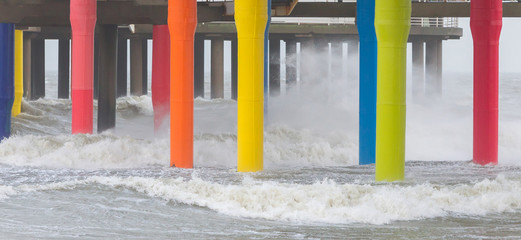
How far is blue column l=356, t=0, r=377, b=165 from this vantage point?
734 inches

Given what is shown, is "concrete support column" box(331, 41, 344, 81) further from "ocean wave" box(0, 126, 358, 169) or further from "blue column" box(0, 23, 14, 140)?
"blue column" box(0, 23, 14, 140)

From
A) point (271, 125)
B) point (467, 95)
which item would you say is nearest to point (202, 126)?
point (271, 125)

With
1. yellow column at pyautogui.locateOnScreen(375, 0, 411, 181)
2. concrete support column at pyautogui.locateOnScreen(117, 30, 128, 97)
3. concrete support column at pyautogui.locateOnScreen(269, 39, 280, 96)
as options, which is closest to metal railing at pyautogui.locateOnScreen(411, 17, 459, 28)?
concrete support column at pyautogui.locateOnScreen(269, 39, 280, 96)

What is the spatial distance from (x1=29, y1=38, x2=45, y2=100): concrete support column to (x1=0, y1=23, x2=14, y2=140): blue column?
2030 cm

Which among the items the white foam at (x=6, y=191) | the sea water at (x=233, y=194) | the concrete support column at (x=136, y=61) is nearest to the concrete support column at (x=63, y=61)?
the concrete support column at (x=136, y=61)

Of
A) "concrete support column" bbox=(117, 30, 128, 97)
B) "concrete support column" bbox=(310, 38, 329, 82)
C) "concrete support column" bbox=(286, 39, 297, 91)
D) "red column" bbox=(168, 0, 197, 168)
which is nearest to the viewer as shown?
"red column" bbox=(168, 0, 197, 168)

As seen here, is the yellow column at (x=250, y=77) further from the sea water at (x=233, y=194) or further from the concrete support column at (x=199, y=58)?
the concrete support column at (x=199, y=58)

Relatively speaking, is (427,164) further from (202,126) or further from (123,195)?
(202,126)

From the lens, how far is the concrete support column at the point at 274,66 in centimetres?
4219

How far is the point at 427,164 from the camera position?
62.0ft

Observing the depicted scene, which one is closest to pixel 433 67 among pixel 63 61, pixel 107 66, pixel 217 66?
pixel 217 66

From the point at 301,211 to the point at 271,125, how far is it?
1651 centimetres

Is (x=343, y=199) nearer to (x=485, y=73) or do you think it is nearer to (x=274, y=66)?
(x=485, y=73)

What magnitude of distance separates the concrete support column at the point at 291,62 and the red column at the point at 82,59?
23512mm
